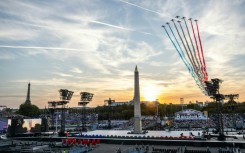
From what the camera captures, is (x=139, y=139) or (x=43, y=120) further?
(x=43, y=120)

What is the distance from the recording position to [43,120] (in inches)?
2601

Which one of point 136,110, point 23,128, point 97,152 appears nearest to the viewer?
point 97,152

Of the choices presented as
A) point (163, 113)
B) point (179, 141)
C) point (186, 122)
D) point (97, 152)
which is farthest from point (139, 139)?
point (163, 113)

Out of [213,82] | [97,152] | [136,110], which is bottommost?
[97,152]

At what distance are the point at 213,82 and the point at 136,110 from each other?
18.2 m

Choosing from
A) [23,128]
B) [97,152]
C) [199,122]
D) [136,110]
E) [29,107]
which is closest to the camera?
[97,152]

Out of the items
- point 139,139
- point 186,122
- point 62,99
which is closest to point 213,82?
point 139,139

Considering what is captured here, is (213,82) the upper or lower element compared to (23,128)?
upper

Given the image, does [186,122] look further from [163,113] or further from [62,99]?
[163,113]

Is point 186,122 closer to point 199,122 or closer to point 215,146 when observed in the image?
point 199,122

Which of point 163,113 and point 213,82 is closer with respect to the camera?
point 213,82

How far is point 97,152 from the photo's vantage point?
112ft

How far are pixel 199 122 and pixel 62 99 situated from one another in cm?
4811

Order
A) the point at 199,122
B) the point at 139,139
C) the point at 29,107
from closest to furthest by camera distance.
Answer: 1. the point at 139,139
2. the point at 199,122
3. the point at 29,107
